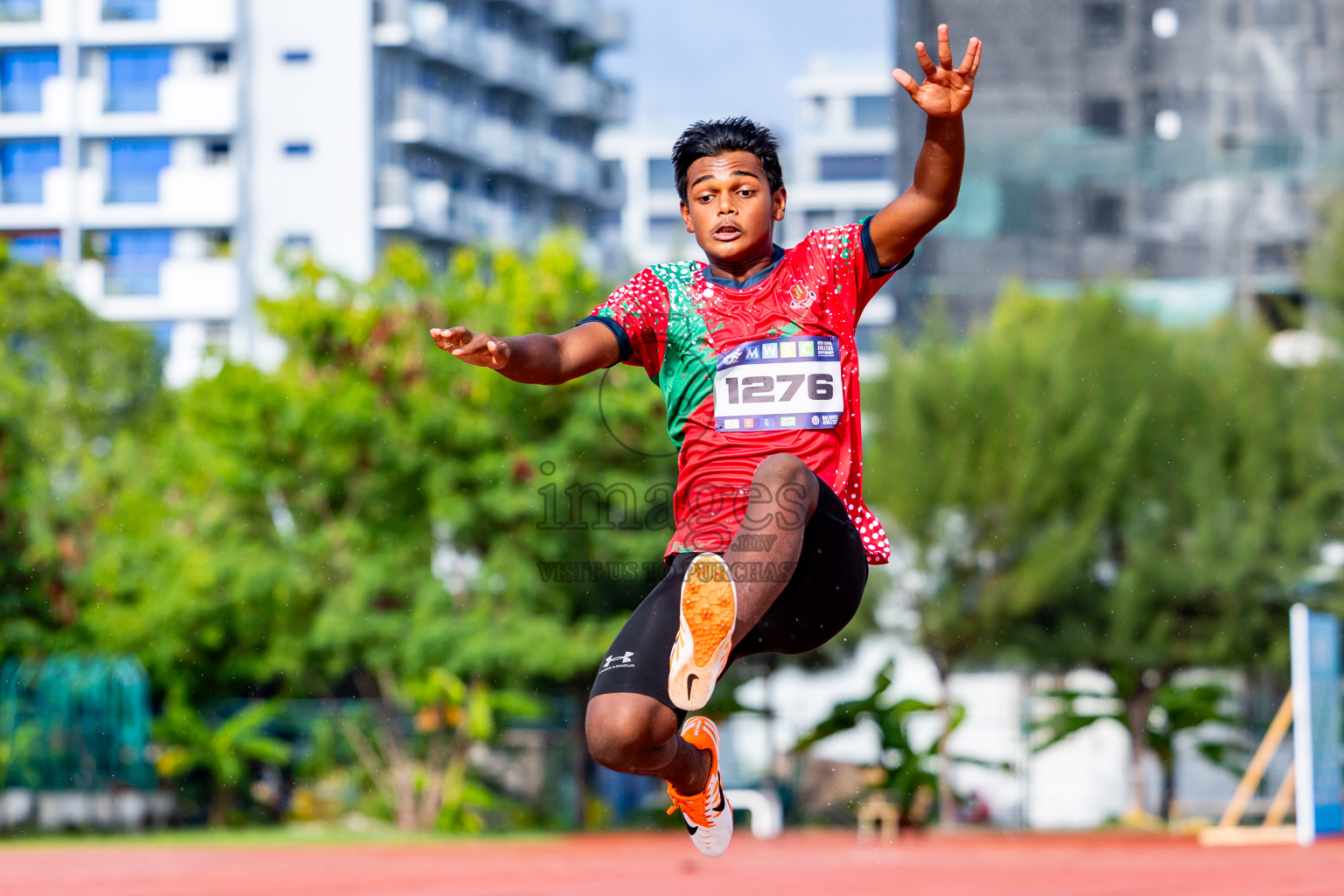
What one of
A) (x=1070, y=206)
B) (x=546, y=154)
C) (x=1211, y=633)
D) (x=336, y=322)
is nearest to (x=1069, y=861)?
(x=1211, y=633)

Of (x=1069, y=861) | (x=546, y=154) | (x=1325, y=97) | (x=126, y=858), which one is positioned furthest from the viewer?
(x=546, y=154)

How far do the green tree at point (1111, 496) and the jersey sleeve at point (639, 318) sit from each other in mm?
18529

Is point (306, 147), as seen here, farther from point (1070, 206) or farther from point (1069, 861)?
point (1069, 861)

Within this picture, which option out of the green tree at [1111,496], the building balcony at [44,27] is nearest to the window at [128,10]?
the building balcony at [44,27]

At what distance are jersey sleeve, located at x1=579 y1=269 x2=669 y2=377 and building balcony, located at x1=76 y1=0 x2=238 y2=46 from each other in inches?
1739

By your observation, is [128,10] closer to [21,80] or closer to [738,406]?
[21,80]

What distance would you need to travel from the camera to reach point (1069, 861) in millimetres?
14492

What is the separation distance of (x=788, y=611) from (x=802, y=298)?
807mm

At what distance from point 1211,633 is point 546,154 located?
116 feet

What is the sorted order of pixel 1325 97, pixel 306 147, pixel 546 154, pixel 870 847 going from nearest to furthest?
pixel 870 847
pixel 1325 97
pixel 306 147
pixel 546 154

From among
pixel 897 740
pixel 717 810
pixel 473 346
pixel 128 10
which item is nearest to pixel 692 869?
pixel 897 740

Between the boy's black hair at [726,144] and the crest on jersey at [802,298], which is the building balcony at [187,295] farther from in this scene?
the crest on jersey at [802,298]

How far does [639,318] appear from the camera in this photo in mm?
4160

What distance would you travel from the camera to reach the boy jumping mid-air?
3684 mm
